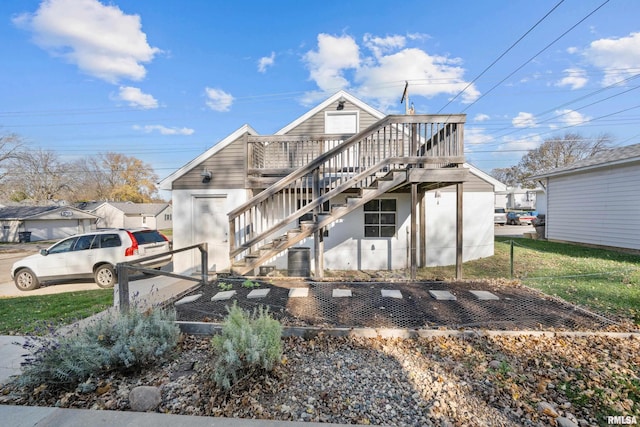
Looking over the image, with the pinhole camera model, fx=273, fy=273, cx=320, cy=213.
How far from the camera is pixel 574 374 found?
2.45 m

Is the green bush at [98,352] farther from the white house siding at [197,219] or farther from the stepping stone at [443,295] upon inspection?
the white house siding at [197,219]

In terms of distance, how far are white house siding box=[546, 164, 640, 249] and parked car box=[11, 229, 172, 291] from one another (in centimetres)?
1387

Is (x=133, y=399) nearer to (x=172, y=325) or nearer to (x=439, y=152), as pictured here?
(x=172, y=325)

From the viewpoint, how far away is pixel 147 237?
7.86 m

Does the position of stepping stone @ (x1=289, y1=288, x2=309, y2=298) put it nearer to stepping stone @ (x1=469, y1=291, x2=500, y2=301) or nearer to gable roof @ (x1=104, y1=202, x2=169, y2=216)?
stepping stone @ (x1=469, y1=291, x2=500, y2=301)

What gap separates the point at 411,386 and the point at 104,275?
328 inches

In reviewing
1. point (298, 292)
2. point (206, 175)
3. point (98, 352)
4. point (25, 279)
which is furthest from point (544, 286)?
point (25, 279)

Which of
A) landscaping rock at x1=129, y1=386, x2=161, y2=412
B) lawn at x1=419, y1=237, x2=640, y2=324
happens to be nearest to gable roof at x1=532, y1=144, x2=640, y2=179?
lawn at x1=419, y1=237, x2=640, y2=324

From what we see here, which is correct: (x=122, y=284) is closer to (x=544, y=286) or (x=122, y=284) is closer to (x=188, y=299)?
(x=188, y=299)

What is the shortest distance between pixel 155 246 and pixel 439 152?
794cm

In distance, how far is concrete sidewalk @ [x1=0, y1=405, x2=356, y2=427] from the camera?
1.84 m

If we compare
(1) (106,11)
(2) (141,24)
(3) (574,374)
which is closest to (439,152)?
(3) (574,374)

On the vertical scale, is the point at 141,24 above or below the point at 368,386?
Answer: above

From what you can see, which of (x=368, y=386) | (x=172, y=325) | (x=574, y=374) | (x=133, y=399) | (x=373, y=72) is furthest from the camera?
(x=373, y=72)
